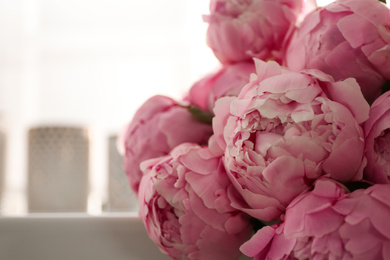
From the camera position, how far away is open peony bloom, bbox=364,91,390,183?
10.5 inches

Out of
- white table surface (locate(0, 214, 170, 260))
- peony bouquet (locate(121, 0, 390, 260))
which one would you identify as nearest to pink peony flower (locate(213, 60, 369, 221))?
peony bouquet (locate(121, 0, 390, 260))

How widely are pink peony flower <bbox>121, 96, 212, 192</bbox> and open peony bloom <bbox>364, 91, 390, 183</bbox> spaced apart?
0.14 m

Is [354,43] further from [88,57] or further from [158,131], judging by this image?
[88,57]

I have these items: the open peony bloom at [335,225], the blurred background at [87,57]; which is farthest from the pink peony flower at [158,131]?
the blurred background at [87,57]

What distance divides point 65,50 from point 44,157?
142 centimetres

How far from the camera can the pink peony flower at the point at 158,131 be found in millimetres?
380

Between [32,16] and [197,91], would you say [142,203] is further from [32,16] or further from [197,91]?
[32,16]

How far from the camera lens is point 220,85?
374 millimetres

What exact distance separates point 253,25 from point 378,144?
13cm

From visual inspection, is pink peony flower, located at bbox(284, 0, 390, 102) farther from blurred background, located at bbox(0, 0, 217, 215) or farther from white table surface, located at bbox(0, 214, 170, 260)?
blurred background, located at bbox(0, 0, 217, 215)

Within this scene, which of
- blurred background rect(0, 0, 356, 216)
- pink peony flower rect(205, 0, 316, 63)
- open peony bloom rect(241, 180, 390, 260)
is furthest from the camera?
blurred background rect(0, 0, 356, 216)

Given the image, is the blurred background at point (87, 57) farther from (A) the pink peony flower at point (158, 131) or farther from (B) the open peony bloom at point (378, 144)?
A: (B) the open peony bloom at point (378, 144)

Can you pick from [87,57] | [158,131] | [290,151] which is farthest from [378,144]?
[87,57]

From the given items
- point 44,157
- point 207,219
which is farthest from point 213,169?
point 44,157
